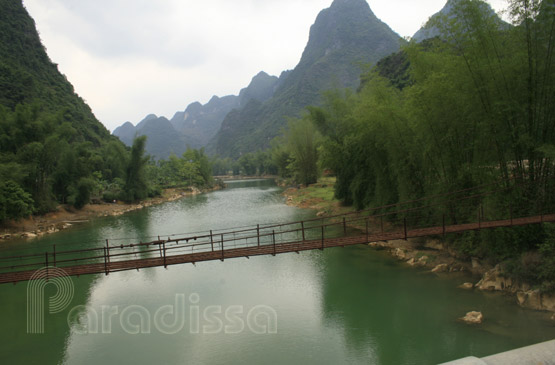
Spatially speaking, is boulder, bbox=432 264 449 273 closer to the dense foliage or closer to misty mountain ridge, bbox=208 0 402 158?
the dense foliage

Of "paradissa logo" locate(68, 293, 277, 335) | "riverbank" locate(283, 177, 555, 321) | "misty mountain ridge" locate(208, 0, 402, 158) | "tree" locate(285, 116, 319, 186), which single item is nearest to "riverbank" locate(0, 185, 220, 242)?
"paradissa logo" locate(68, 293, 277, 335)

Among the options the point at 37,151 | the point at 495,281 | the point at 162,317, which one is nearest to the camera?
the point at 495,281

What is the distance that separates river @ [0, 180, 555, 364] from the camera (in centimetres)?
764

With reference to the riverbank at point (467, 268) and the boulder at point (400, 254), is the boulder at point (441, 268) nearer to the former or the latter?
the riverbank at point (467, 268)

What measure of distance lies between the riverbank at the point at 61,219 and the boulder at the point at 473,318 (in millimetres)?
23884

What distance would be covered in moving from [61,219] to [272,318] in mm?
24119

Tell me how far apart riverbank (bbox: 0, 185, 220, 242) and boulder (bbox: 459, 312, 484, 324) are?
23.9m

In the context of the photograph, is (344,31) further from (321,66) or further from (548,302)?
(548,302)

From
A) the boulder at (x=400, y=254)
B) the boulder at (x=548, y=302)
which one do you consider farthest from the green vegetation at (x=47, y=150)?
the boulder at (x=548, y=302)

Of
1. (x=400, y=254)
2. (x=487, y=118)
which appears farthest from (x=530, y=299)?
(x=400, y=254)

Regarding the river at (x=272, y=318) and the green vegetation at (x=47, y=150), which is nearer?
the river at (x=272, y=318)

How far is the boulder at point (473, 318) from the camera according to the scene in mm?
8086

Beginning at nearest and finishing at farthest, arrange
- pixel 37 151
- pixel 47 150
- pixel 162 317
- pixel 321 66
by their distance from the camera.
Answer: pixel 162 317
pixel 37 151
pixel 47 150
pixel 321 66

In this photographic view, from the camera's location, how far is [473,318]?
8.16 meters
